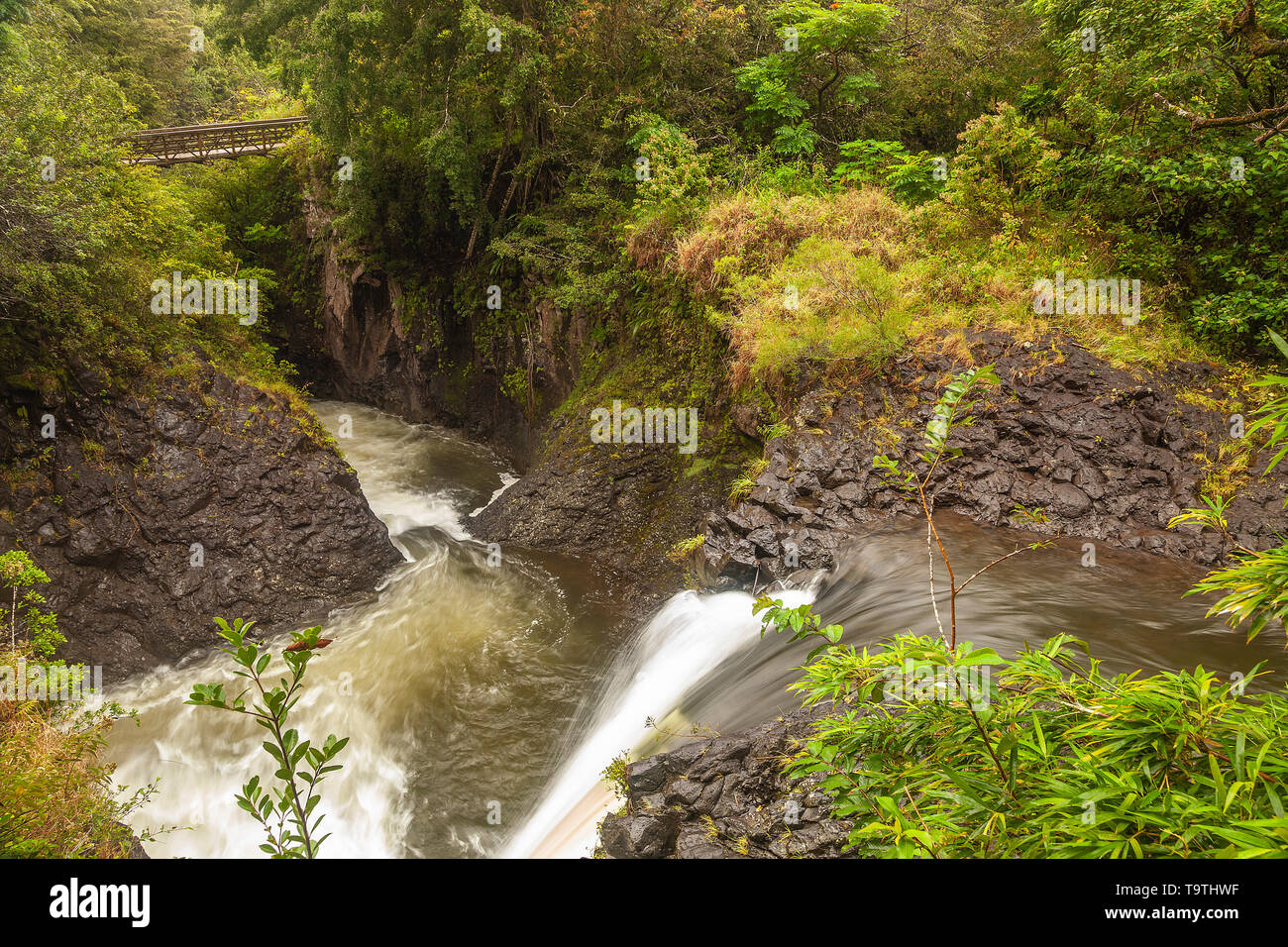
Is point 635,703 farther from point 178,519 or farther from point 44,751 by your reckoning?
point 178,519

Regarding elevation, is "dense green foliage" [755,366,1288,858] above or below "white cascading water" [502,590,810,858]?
above

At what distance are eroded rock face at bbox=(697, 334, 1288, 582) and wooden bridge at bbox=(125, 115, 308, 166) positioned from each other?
49.5ft

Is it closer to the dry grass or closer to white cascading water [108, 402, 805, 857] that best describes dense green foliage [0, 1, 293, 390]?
white cascading water [108, 402, 805, 857]

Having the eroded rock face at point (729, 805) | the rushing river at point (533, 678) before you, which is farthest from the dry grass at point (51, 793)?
the eroded rock face at point (729, 805)

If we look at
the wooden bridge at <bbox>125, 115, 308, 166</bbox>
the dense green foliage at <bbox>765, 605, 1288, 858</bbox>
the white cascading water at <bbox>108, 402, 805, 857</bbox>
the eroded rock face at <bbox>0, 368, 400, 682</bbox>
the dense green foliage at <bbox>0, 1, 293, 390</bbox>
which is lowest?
the white cascading water at <bbox>108, 402, 805, 857</bbox>

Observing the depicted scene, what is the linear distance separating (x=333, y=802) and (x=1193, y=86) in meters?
11.6

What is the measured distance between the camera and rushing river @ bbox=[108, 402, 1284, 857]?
509cm

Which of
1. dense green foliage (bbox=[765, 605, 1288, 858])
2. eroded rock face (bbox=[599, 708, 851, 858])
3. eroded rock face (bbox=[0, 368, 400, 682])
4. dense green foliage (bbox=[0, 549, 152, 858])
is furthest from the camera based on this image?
eroded rock face (bbox=[0, 368, 400, 682])

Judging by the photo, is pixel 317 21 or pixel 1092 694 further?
pixel 317 21

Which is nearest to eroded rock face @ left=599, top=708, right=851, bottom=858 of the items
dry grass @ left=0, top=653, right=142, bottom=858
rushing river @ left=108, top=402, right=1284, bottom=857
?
rushing river @ left=108, top=402, right=1284, bottom=857
